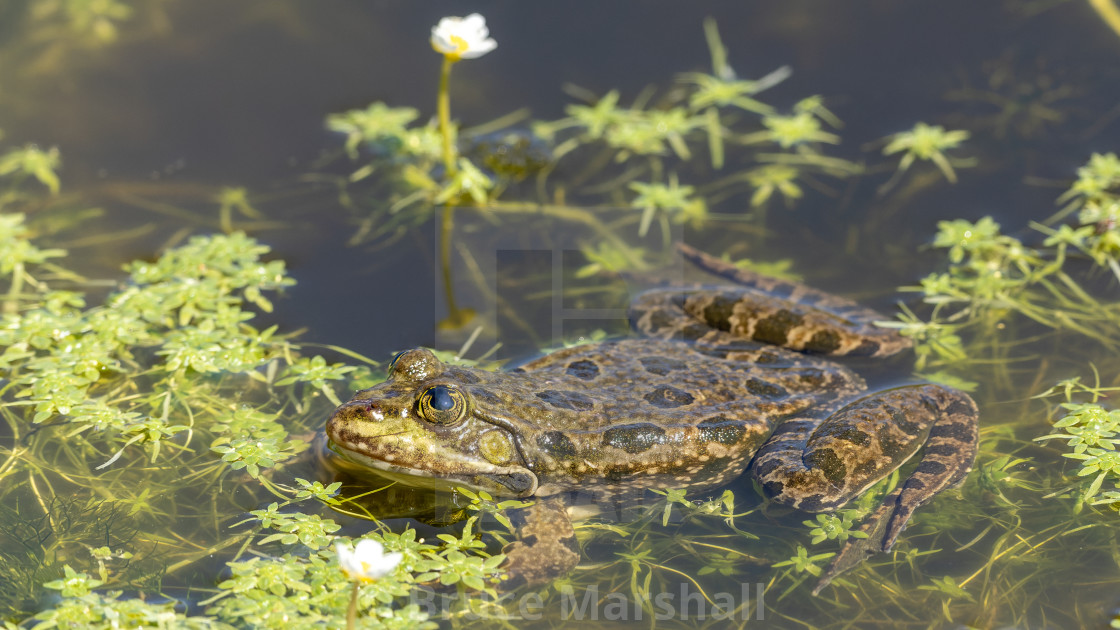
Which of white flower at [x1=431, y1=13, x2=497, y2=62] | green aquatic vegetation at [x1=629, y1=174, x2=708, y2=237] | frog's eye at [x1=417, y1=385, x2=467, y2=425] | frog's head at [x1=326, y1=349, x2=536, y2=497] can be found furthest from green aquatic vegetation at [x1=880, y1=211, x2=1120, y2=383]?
white flower at [x1=431, y1=13, x2=497, y2=62]

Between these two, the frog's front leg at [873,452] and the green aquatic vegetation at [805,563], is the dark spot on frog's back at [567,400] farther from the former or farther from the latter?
the green aquatic vegetation at [805,563]

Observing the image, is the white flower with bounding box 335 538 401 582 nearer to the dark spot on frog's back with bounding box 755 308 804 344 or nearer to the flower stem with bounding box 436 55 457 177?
the dark spot on frog's back with bounding box 755 308 804 344

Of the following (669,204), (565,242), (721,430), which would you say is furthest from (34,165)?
(721,430)

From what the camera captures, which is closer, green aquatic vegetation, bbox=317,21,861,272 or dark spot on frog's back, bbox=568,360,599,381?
dark spot on frog's back, bbox=568,360,599,381

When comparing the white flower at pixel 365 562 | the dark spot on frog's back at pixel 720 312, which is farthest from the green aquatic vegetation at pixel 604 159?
the white flower at pixel 365 562

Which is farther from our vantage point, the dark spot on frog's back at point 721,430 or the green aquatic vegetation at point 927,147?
the green aquatic vegetation at point 927,147

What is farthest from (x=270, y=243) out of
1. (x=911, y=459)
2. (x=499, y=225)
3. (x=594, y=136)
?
(x=911, y=459)
